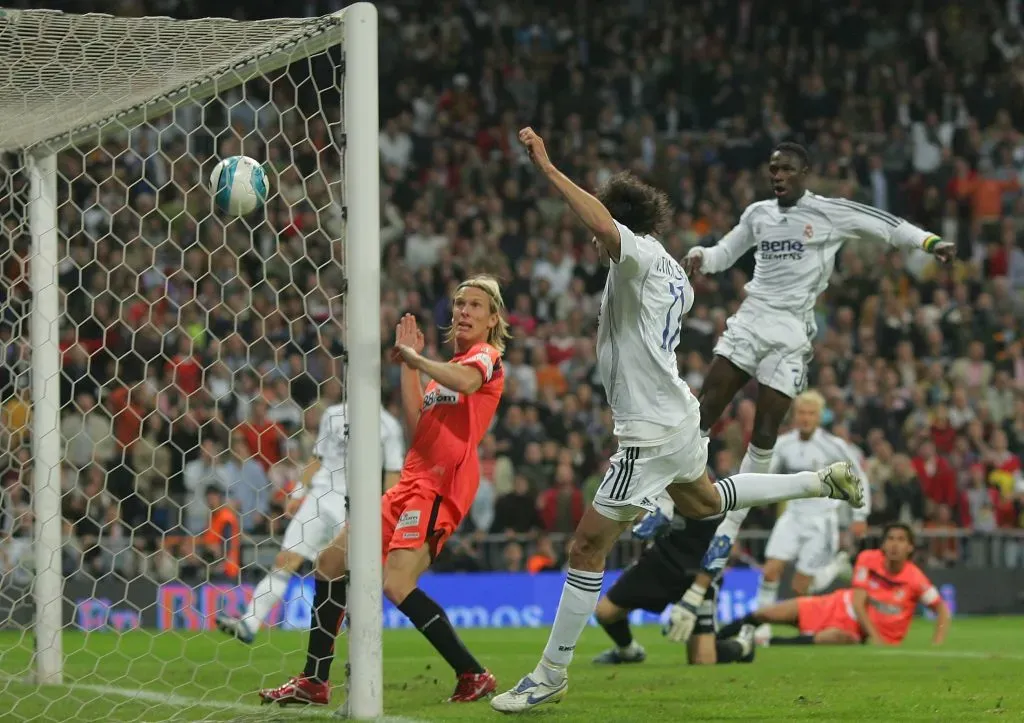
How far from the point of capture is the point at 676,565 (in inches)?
368

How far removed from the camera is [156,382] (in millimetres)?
16094

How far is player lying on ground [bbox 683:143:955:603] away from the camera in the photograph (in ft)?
31.5

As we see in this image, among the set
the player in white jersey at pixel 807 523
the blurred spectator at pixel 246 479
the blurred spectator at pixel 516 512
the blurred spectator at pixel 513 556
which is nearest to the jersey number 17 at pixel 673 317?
the player in white jersey at pixel 807 523

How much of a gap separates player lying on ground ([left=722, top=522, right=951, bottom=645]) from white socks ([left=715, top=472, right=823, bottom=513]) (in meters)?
4.49

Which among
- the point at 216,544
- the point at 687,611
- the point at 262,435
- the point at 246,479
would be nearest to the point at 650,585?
the point at 687,611

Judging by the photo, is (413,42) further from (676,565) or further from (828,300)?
(676,565)

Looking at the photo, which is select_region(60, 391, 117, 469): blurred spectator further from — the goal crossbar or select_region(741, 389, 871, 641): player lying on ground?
the goal crossbar

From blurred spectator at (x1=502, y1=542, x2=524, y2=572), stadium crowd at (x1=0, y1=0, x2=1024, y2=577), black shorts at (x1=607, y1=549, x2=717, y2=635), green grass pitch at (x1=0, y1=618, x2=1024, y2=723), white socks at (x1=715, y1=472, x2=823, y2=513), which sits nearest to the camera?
green grass pitch at (x1=0, y1=618, x2=1024, y2=723)

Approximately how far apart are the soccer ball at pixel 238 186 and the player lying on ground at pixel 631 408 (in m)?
1.64

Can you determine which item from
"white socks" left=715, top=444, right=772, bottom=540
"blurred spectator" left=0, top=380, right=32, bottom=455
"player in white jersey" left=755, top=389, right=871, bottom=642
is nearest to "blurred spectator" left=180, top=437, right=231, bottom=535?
"blurred spectator" left=0, top=380, right=32, bottom=455

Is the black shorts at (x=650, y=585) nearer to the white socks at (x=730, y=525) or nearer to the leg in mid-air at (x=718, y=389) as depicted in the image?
the white socks at (x=730, y=525)

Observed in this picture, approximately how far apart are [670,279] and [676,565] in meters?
3.06

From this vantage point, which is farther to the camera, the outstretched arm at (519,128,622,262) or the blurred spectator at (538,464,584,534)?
the blurred spectator at (538,464,584,534)

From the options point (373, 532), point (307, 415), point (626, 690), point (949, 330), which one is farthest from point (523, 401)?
point (373, 532)
